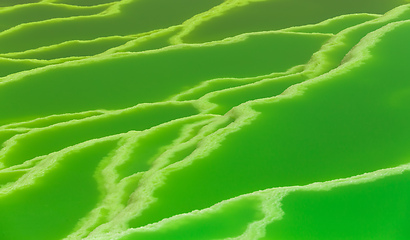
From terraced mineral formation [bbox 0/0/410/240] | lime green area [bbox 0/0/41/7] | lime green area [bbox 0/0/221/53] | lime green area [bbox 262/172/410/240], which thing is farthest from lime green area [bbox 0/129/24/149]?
lime green area [bbox 0/0/41/7]

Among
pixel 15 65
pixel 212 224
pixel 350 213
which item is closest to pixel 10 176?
pixel 212 224

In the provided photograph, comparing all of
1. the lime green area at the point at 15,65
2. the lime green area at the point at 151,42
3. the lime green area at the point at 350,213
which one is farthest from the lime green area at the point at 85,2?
the lime green area at the point at 350,213

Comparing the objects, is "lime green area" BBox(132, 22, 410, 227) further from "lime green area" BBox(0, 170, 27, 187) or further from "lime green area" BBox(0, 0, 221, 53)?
"lime green area" BBox(0, 0, 221, 53)

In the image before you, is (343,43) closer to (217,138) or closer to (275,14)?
(275,14)

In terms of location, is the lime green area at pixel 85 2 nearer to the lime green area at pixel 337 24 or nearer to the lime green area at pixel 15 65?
the lime green area at pixel 15 65

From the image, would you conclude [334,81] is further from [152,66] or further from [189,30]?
[189,30]

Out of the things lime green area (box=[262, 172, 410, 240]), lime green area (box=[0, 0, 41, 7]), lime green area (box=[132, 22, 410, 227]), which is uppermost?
lime green area (box=[0, 0, 41, 7])

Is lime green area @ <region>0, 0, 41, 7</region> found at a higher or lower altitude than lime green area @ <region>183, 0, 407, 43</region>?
higher
